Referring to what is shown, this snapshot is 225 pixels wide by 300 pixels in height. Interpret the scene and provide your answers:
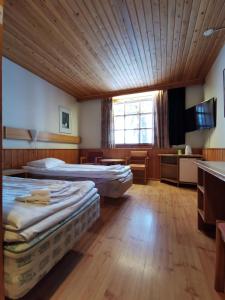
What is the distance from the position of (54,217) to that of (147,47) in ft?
9.45

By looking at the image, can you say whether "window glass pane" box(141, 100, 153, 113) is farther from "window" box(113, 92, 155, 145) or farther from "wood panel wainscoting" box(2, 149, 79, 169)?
"wood panel wainscoting" box(2, 149, 79, 169)

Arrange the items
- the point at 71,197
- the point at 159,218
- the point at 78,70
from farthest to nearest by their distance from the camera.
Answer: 1. the point at 78,70
2. the point at 159,218
3. the point at 71,197

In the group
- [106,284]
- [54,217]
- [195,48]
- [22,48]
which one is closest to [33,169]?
[22,48]

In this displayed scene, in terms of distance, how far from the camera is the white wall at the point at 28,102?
10.3 ft

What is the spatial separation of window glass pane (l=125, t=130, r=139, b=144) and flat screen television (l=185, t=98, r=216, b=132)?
1.40m

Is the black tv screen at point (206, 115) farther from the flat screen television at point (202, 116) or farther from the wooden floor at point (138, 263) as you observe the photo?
the wooden floor at point (138, 263)

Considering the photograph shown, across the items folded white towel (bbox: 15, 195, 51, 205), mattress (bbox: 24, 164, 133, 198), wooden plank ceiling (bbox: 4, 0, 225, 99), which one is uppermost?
wooden plank ceiling (bbox: 4, 0, 225, 99)

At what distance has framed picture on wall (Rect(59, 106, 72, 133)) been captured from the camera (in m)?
4.75

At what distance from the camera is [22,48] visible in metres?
2.80

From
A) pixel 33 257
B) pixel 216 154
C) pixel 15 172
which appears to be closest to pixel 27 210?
pixel 33 257

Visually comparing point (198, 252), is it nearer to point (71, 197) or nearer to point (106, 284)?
point (106, 284)

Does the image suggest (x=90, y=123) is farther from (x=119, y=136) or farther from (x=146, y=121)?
(x=146, y=121)

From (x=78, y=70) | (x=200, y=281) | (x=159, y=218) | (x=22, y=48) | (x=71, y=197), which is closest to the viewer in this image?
(x=200, y=281)

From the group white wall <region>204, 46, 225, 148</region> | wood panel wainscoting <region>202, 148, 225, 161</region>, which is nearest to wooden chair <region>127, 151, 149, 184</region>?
wood panel wainscoting <region>202, 148, 225, 161</region>
